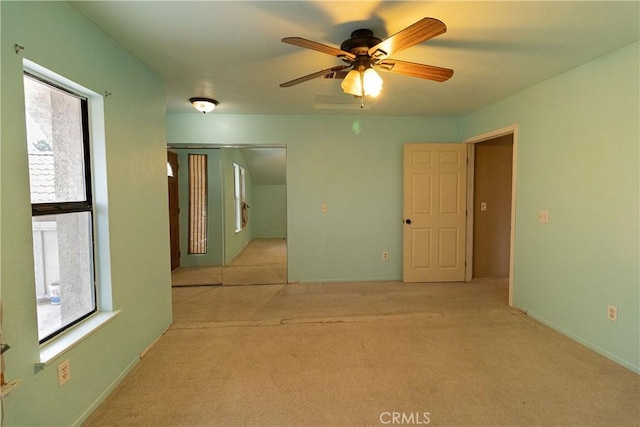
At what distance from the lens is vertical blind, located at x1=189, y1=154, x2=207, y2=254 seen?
15.4 feet

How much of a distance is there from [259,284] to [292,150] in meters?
1.97

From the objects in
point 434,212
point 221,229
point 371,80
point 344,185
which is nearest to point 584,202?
point 434,212

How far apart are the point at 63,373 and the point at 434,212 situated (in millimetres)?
4033

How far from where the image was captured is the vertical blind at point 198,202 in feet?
15.4

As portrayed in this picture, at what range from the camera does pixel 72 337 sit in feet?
5.20

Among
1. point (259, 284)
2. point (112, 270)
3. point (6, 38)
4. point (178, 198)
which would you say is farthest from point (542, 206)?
point (178, 198)

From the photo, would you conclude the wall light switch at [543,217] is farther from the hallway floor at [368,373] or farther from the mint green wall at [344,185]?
the mint green wall at [344,185]

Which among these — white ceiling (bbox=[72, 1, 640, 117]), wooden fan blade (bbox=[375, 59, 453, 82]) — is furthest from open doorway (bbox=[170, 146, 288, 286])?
wooden fan blade (bbox=[375, 59, 453, 82])

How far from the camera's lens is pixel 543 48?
2074 mm

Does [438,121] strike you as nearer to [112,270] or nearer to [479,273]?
[479,273]

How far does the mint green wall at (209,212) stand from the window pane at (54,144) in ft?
9.50

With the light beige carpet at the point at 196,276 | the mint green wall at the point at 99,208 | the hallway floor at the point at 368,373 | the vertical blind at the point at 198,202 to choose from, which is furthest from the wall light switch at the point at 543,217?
the vertical blind at the point at 198,202

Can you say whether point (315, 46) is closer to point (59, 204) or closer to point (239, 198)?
point (59, 204)

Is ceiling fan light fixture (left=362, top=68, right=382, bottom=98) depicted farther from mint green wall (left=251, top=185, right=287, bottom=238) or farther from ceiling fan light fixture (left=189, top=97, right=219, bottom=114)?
mint green wall (left=251, top=185, right=287, bottom=238)
